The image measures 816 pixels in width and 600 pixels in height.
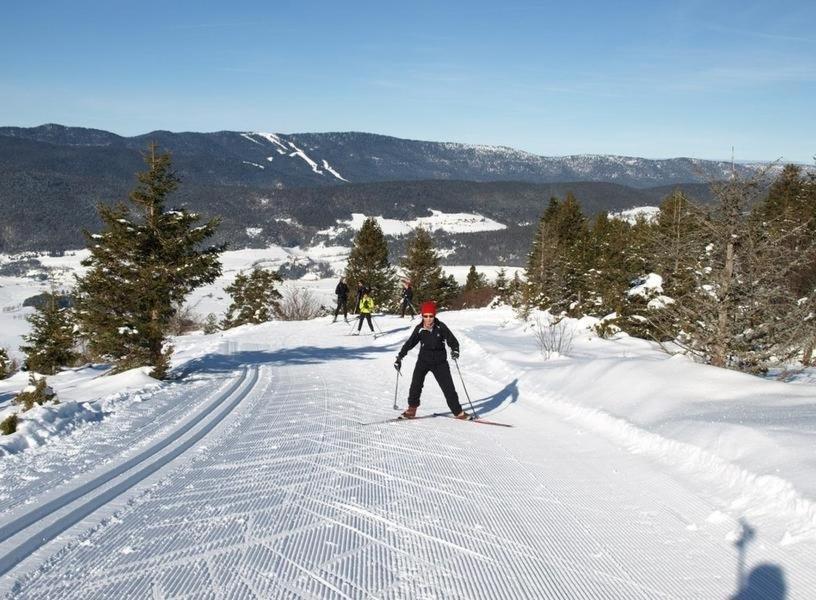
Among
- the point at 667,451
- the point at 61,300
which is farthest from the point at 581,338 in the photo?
the point at 61,300

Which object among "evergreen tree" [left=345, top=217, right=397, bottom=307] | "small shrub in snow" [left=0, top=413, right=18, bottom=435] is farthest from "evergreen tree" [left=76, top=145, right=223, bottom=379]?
"evergreen tree" [left=345, top=217, right=397, bottom=307]

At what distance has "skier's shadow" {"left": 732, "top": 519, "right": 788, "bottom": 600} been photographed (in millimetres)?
3635

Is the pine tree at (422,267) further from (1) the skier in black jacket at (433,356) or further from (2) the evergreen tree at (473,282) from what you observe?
(1) the skier in black jacket at (433,356)

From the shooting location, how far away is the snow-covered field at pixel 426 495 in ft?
12.4

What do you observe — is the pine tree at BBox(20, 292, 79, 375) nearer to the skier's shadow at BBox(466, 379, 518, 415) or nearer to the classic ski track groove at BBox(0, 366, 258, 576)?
the skier's shadow at BBox(466, 379, 518, 415)

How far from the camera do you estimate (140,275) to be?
45.8ft

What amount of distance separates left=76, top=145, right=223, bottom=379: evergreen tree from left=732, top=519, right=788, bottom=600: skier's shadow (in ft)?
39.2

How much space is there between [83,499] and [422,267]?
150 feet

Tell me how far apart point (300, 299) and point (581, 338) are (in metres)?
36.3

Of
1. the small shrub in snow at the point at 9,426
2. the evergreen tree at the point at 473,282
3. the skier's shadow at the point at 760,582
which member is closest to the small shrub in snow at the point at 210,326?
the evergreen tree at the point at 473,282

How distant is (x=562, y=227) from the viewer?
52.2m

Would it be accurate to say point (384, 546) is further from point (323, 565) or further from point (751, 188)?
point (751, 188)

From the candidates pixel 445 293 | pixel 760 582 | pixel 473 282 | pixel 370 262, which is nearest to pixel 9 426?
pixel 760 582

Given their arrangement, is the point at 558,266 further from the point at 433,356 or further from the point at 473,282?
the point at 473,282
